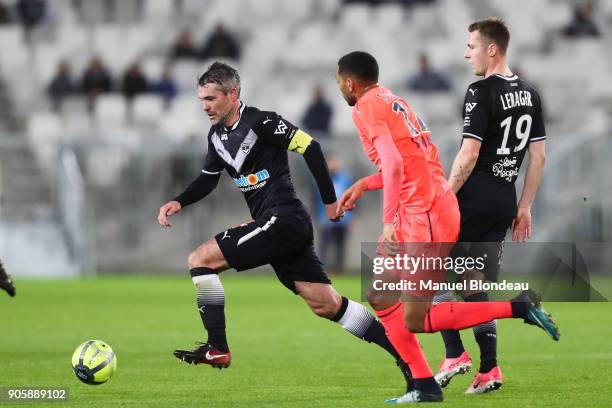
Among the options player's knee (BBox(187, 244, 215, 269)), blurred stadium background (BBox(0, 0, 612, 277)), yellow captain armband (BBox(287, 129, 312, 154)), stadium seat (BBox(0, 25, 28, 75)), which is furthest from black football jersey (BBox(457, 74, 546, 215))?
stadium seat (BBox(0, 25, 28, 75))

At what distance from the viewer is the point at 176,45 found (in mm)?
27094

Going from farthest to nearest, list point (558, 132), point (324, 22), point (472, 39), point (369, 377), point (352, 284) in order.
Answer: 1. point (324, 22)
2. point (558, 132)
3. point (352, 284)
4. point (369, 377)
5. point (472, 39)

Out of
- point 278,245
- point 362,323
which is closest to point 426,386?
point 362,323

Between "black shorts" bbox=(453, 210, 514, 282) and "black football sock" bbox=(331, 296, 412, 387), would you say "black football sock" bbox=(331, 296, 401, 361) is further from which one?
"black shorts" bbox=(453, 210, 514, 282)

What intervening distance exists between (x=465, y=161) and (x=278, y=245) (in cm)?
133

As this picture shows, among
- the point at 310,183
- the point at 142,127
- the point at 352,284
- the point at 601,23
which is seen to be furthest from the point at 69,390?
the point at 601,23

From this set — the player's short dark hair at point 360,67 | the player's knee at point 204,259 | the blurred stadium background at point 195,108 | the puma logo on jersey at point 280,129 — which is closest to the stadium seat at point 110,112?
the blurred stadium background at point 195,108

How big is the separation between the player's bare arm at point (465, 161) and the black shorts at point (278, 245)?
3.39ft

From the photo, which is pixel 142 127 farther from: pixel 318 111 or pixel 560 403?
pixel 560 403

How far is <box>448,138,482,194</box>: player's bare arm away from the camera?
8398mm

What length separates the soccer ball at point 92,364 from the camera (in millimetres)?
8547

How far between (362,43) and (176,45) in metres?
3.83

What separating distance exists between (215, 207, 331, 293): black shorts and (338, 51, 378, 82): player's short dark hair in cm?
122

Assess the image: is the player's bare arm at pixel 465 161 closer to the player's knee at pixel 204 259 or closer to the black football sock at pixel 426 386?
the black football sock at pixel 426 386
